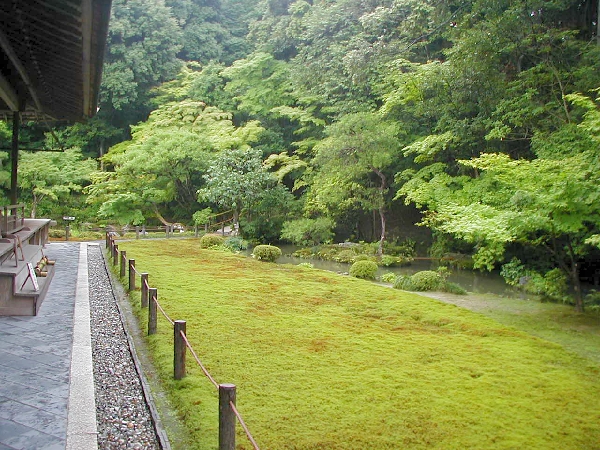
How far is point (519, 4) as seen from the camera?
13.2 meters

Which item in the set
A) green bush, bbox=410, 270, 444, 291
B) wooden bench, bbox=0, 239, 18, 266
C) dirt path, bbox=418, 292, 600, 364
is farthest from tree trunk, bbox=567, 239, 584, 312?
wooden bench, bbox=0, 239, 18, 266

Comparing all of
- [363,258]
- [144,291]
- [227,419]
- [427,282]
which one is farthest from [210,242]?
[227,419]

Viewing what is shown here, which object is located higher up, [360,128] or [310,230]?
[360,128]

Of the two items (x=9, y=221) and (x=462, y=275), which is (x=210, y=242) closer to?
(x=462, y=275)

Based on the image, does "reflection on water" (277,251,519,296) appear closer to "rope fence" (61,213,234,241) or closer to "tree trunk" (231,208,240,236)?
"tree trunk" (231,208,240,236)

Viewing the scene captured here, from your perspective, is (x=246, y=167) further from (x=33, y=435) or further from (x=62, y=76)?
(x=33, y=435)

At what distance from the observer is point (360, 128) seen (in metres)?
19.4

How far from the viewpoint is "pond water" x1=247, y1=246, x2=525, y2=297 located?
47.0 ft

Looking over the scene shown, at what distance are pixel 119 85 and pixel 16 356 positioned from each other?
87.3 feet

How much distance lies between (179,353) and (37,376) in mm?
1379

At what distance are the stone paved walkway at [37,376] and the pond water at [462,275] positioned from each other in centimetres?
1094

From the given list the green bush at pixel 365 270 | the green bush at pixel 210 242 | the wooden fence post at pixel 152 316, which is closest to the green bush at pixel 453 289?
the green bush at pixel 365 270

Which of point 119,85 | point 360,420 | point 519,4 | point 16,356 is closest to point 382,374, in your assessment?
point 360,420

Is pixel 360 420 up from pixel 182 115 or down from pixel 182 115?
down
